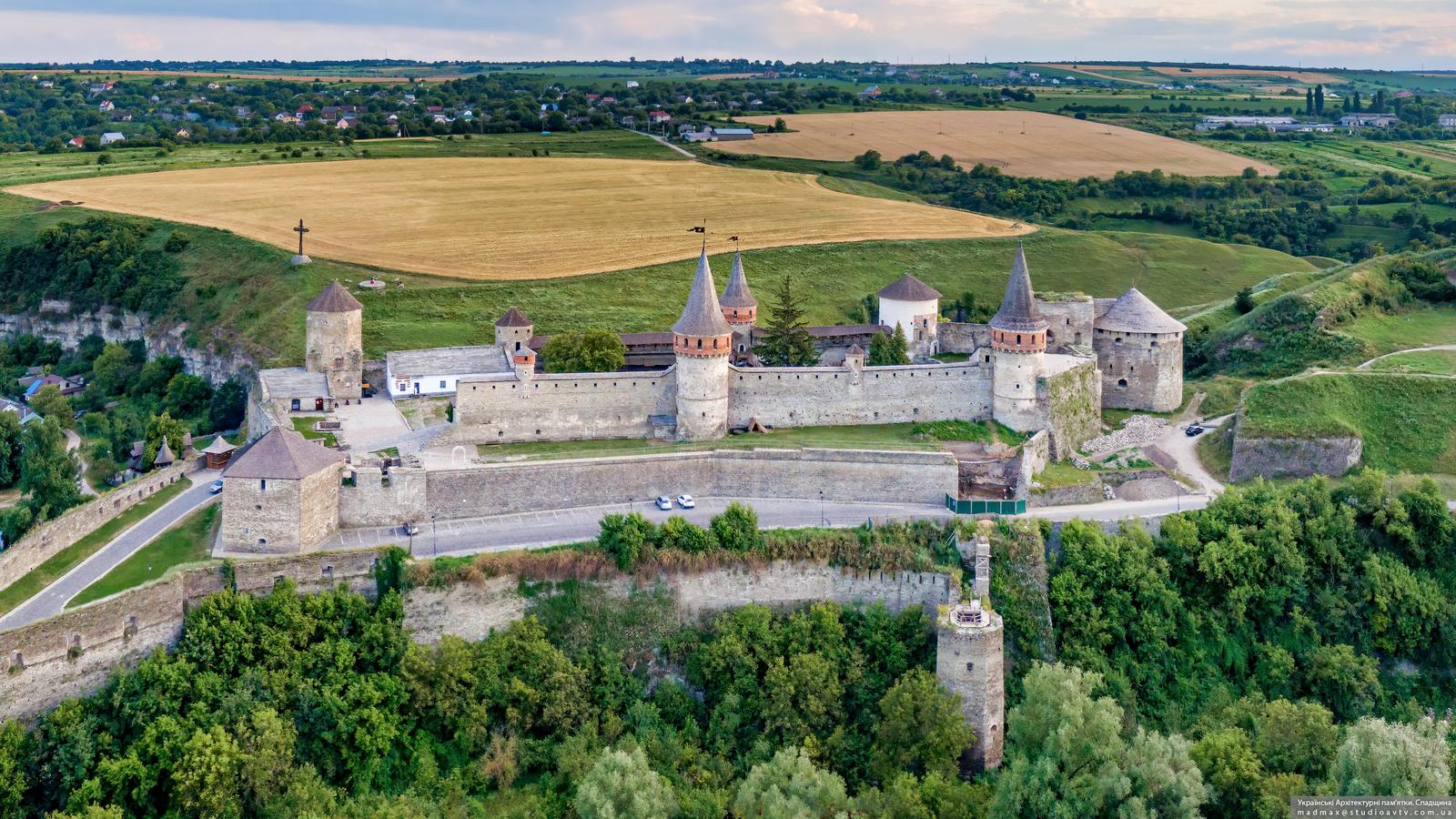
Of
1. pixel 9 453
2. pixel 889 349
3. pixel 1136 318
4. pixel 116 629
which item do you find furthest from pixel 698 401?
pixel 9 453

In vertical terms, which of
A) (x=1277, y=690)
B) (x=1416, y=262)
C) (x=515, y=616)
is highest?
(x=1416, y=262)

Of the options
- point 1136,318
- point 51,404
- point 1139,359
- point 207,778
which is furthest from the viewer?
A: point 51,404

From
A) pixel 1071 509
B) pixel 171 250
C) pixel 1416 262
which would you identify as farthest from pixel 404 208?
pixel 1416 262

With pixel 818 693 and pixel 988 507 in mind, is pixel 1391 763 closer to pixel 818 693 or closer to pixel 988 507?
pixel 818 693

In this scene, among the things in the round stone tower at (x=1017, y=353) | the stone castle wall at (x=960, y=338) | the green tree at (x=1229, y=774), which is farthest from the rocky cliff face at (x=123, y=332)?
the green tree at (x=1229, y=774)

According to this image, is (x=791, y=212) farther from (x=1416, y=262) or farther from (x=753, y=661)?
(x=753, y=661)

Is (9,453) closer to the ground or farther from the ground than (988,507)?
closer to the ground

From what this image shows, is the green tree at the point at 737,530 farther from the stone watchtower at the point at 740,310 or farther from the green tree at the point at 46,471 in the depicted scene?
the green tree at the point at 46,471
